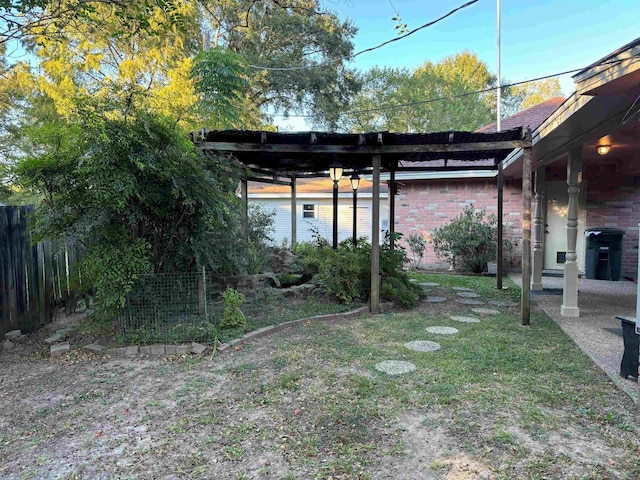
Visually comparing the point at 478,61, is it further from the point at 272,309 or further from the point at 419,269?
→ the point at 272,309

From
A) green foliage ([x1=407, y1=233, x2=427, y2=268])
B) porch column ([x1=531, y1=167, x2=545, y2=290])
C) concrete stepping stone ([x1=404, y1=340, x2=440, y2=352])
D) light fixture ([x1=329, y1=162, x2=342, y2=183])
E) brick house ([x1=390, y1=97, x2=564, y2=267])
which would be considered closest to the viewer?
concrete stepping stone ([x1=404, y1=340, x2=440, y2=352])

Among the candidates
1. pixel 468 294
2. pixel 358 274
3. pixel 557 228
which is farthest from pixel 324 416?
pixel 557 228

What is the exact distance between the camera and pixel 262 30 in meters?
15.0

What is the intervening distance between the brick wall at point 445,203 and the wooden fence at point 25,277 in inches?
333

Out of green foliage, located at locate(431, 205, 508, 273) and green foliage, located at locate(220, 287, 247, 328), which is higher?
green foliage, located at locate(431, 205, 508, 273)

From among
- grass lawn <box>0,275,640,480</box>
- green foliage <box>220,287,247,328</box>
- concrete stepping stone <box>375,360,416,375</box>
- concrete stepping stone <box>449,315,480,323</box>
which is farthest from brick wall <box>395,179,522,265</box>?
concrete stepping stone <box>375,360,416,375</box>

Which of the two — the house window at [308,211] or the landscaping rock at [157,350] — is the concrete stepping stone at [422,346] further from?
the house window at [308,211]

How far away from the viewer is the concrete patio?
358cm

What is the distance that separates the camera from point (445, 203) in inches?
428

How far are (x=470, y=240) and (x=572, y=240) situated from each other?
446cm

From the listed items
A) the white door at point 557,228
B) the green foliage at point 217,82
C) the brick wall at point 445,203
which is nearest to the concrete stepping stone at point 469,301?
the brick wall at point 445,203

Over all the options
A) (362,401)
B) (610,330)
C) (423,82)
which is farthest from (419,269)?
(423,82)

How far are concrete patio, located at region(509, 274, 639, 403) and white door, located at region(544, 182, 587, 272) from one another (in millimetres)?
1022

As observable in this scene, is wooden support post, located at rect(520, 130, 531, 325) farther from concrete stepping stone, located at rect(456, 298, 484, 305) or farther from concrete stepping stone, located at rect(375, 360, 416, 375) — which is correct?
concrete stepping stone, located at rect(375, 360, 416, 375)
